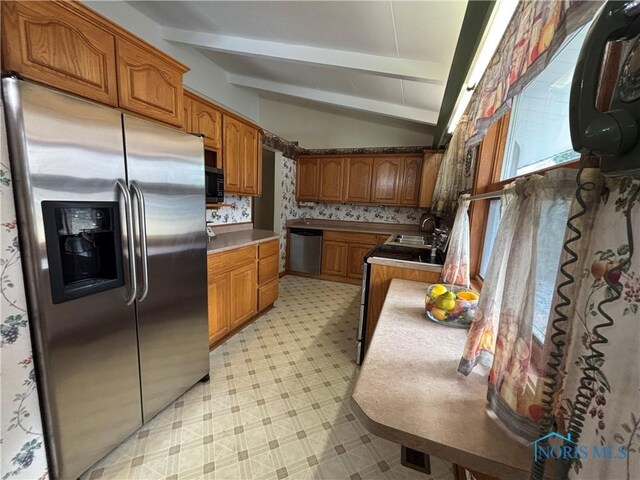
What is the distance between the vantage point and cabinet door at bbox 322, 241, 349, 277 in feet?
14.3

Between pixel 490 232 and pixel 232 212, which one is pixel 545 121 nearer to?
pixel 490 232

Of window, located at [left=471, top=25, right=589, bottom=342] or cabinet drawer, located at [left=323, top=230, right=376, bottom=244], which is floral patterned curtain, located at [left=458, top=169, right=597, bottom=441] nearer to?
window, located at [left=471, top=25, right=589, bottom=342]

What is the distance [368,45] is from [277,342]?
2.64 m

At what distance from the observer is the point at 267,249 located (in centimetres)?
302

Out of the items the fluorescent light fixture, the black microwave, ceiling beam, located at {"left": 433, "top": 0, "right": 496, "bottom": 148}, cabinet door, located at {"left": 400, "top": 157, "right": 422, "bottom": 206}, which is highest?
Result: ceiling beam, located at {"left": 433, "top": 0, "right": 496, "bottom": 148}

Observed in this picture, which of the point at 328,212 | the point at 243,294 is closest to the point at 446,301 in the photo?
the point at 243,294

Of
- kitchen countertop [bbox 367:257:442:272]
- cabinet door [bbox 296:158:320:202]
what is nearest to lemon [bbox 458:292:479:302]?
kitchen countertop [bbox 367:257:442:272]

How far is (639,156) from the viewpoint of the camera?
0.35 meters

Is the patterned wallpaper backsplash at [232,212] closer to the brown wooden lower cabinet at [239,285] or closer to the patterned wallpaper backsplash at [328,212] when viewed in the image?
the brown wooden lower cabinet at [239,285]

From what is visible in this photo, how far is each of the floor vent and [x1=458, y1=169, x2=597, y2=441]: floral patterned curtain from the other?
0.96 meters

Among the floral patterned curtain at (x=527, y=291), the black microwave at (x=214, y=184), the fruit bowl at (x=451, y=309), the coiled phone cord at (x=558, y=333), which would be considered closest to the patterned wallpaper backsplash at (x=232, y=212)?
the black microwave at (x=214, y=184)

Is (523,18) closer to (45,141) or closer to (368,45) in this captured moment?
(368,45)

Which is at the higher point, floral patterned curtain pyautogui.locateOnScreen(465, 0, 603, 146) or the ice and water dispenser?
floral patterned curtain pyautogui.locateOnScreen(465, 0, 603, 146)

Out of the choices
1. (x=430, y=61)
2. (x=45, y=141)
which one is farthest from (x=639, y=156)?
(x=430, y=61)
